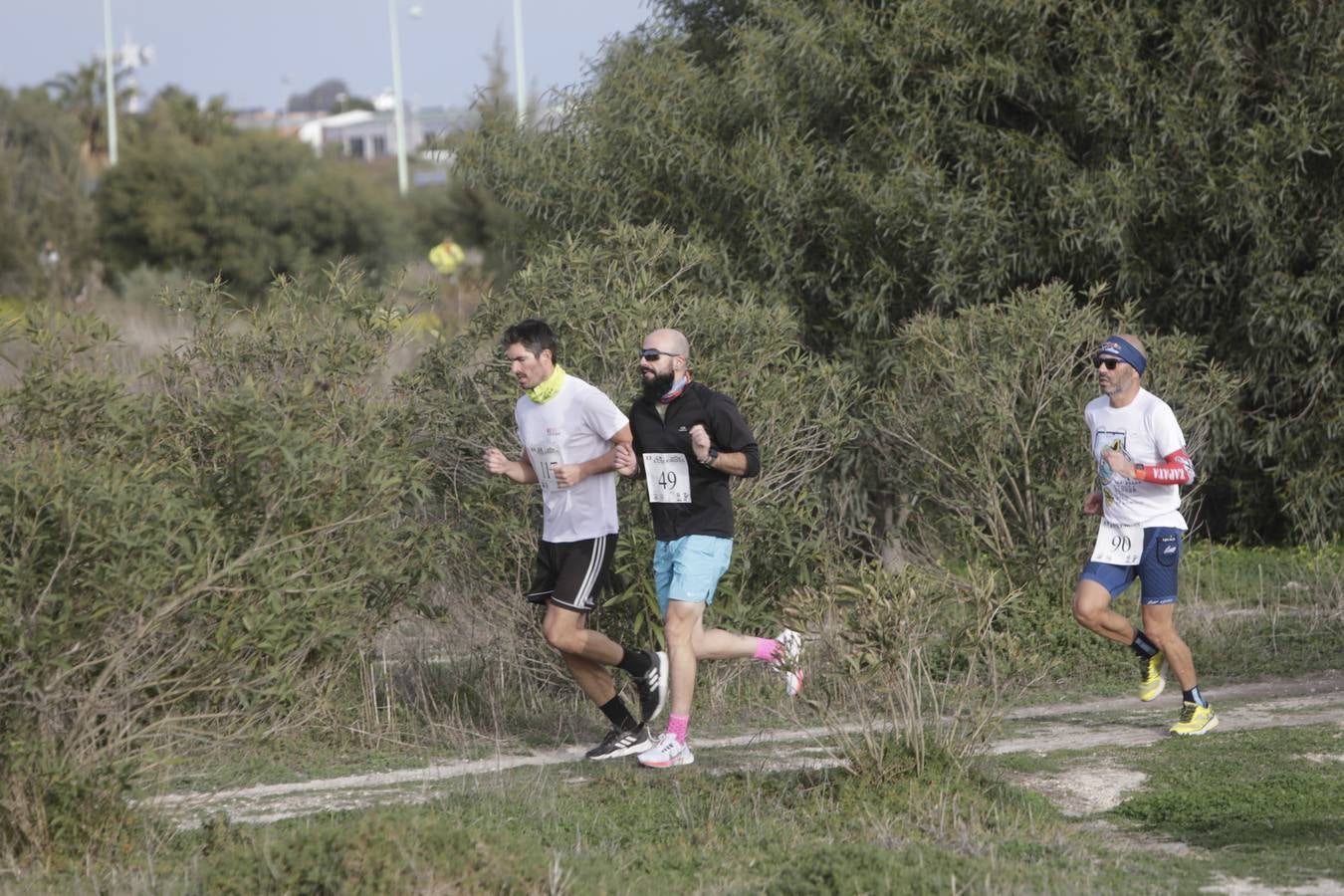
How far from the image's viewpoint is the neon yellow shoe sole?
305 inches

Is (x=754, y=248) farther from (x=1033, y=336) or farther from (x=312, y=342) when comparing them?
(x=312, y=342)

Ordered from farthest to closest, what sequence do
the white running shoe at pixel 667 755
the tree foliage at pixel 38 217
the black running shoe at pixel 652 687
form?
the tree foliage at pixel 38 217, the black running shoe at pixel 652 687, the white running shoe at pixel 667 755

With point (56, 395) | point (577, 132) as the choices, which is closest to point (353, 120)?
point (577, 132)

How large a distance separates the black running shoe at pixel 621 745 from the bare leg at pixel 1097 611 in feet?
6.97

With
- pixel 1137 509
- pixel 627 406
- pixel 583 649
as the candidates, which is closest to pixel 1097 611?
pixel 1137 509

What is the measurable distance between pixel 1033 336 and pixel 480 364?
330cm

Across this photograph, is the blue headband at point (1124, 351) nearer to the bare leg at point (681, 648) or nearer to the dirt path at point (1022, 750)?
the dirt path at point (1022, 750)

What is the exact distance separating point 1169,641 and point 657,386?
2.72 meters

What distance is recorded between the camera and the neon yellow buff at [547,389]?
7363 millimetres

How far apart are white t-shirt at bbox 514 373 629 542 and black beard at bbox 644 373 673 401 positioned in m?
0.16

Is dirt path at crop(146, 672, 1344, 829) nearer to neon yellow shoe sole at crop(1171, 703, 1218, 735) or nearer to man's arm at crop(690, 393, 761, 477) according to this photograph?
neon yellow shoe sole at crop(1171, 703, 1218, 735)

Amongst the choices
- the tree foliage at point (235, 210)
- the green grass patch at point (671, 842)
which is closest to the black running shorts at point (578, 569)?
the green grass patch at point (671, 842)

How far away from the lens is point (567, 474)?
7.14m

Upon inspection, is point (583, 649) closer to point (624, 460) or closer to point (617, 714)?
point (617, 714)
